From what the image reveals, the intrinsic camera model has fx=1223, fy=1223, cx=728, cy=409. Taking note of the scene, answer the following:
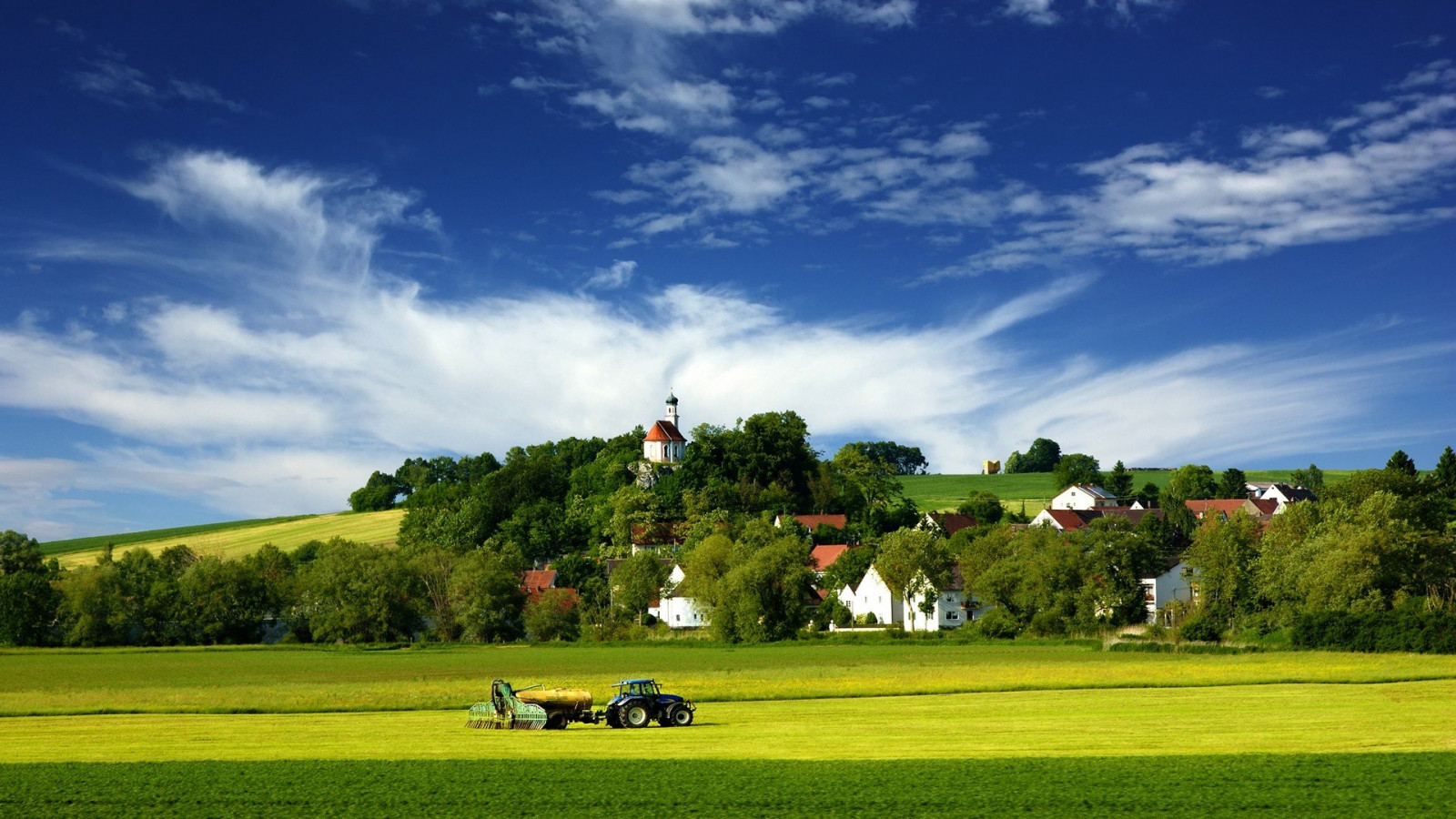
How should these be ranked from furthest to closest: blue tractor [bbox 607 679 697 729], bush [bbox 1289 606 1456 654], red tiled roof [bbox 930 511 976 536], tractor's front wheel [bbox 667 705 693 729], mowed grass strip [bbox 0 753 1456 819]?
1. red tiled roof [bbox 930 511 976 536]
2. bush [bbox 1289 606 1456 654]
3. tractor's front wheel [bbox 667 705 693 729]
4. blue tractor [bbox 607 679 697 729]
5. mowed grass strip [bbox 0 753 1456 819]

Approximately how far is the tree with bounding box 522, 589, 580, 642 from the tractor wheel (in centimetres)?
7621

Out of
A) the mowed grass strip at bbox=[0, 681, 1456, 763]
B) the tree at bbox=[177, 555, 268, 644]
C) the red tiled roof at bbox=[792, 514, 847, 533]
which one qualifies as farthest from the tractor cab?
the red tiled roof at bbox=[792, 514, 847, 533]

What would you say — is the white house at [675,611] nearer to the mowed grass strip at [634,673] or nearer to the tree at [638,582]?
the tree at [638,582]

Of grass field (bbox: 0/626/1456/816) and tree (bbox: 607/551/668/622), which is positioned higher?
tree (bbox: 607/551/668/622)

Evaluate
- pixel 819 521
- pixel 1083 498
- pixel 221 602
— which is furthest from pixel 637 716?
pixel 1083 498

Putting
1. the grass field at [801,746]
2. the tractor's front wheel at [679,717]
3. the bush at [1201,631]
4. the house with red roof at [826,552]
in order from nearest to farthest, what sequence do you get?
the grass field at [801,746], the tractor's front wheel at [679,717], the bush at [1201,631], the house with red roof at [826,552]

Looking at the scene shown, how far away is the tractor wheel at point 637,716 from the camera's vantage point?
3331 cm

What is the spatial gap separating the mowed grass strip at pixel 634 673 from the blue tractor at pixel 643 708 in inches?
408

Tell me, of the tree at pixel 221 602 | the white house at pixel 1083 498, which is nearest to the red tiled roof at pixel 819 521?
the white house at pixel 1083 498

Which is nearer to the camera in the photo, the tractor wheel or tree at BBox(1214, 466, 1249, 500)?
the tractor wheel

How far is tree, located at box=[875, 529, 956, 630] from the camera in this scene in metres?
110

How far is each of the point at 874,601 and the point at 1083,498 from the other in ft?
271

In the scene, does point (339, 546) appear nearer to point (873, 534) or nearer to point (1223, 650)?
point (873, 534)

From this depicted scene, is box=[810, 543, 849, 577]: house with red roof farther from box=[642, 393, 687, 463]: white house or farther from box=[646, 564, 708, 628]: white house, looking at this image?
box=[642, 393, 687, 463]: white house
